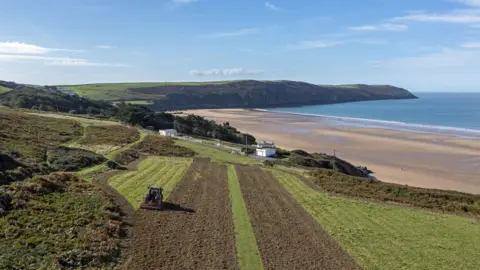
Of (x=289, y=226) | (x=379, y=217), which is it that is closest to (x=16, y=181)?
(x=289, y=226)

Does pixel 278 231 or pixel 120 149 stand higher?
pixel 120 149

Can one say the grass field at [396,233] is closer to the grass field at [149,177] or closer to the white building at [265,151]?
the grass field at [149,177]

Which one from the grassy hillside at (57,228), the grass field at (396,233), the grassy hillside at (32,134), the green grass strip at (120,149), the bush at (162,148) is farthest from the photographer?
the bush at (162,148)

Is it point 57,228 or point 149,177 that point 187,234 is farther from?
point 149,177

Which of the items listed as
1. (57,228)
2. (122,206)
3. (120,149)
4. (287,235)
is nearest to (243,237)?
(287,235)

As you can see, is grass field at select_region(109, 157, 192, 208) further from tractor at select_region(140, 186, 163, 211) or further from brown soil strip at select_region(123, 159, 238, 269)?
brown soil strip at select_region(123, 159, 238, 269)

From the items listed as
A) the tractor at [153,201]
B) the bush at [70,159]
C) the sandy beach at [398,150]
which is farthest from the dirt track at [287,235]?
the sandy beach at [398,150]
